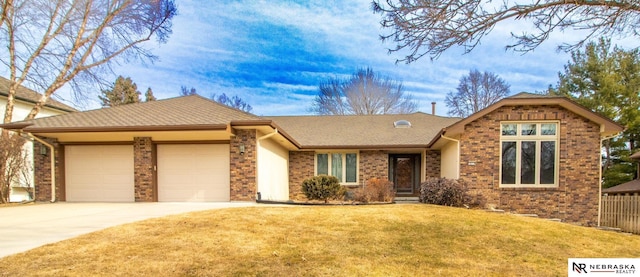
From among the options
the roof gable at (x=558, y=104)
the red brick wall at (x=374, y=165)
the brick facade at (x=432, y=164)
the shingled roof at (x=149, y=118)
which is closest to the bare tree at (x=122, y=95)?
the shingled roof at (x=149, y=118)

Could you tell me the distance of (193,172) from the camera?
970cm

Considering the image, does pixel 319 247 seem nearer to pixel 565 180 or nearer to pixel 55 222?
pixel 55 222

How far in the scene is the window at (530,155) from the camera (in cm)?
966

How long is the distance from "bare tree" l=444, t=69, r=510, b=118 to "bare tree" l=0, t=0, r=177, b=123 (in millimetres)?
21586

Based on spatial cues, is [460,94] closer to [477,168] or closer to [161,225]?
[477,168]

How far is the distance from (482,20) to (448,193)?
19.1ft

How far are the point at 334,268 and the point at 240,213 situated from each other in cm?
386

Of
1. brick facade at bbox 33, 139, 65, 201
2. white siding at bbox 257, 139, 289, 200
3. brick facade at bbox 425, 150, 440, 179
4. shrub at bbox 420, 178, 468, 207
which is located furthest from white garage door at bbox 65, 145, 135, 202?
brick facade at bbox 425, 150, 440, 179

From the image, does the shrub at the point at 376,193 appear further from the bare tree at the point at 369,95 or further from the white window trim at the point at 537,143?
the bare tree at the point at 369,95

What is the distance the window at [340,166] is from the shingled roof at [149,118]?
5.04m

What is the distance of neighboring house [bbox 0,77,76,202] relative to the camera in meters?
10.6

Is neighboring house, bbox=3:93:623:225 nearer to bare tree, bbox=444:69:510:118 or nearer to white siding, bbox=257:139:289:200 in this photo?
white siding, bbox=257:139:289:200

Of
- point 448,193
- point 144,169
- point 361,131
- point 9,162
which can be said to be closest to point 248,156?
point 144,169

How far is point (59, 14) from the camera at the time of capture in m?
12.9
